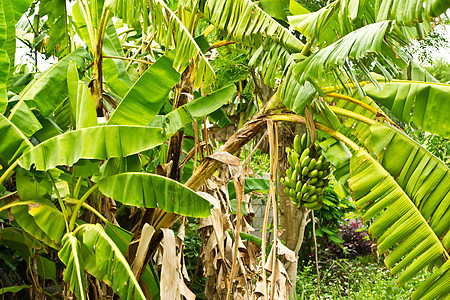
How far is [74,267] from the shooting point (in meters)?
1.70

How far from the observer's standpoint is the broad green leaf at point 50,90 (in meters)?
2.19

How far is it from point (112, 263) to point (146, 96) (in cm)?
80

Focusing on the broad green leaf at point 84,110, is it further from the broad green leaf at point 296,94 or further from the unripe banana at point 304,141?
the unripe banana at point 304,141

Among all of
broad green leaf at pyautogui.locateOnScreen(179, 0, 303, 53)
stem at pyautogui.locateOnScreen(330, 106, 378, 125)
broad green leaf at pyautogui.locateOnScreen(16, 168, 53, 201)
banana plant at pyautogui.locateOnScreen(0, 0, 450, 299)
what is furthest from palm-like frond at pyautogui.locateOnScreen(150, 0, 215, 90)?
broad green leaf at pyautogui.locateOnScreen(16, 168, 53, 201)

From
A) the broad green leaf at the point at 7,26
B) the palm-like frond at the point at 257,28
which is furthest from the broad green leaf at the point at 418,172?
the broad green leaf at the point at 7,26

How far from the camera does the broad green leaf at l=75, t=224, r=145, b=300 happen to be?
1.70m

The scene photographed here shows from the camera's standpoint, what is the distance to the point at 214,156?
194 cm

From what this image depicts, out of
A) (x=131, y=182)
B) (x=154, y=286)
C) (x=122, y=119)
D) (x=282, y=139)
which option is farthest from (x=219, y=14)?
(x=282, y=139)

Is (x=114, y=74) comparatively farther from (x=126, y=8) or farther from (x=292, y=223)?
(x=292, y=223)

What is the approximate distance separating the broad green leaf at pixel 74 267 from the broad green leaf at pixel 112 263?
0.21ft

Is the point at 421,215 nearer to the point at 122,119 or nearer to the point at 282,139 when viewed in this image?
the point at 122,119

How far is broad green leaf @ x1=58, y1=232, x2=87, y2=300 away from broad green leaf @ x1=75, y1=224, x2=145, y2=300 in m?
0.06

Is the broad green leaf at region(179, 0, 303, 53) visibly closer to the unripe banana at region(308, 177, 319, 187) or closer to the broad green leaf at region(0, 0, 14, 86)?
the unripe banana at region(308, 177, 319, 187)

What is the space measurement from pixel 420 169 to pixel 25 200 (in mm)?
1820
